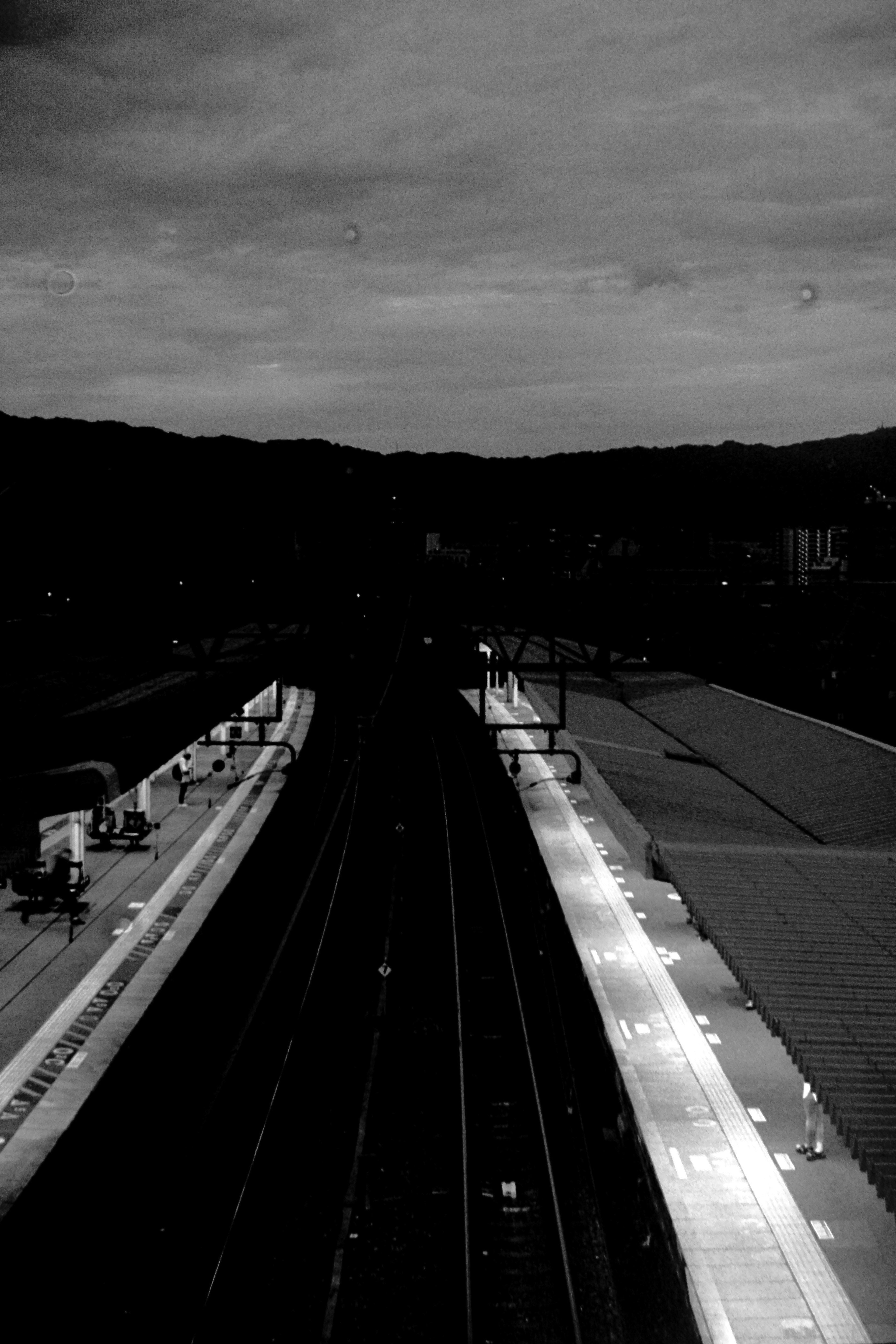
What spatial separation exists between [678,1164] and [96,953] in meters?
6.75

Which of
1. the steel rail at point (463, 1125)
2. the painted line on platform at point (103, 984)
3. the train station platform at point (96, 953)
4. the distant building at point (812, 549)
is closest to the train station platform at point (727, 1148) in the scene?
the steel rail at point (463, 1125)

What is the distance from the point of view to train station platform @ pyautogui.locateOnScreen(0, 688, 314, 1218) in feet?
27.4

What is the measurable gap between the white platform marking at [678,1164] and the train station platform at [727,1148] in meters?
0.01

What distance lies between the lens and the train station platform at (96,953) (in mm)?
8344

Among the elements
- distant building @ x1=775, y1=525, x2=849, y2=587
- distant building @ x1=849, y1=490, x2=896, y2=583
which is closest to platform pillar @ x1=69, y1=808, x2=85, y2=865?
distant building @ x1=849, y1=490, x2=896, y2=583

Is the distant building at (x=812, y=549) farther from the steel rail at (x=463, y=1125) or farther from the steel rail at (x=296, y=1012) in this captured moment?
the steel rail at (x=463, y=1125)

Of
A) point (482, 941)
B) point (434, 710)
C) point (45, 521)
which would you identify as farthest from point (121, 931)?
point (434, 710)

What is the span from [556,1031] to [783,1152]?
10.3 ft

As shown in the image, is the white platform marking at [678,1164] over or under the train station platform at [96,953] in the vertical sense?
under

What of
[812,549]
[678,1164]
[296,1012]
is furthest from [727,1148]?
[812,549]

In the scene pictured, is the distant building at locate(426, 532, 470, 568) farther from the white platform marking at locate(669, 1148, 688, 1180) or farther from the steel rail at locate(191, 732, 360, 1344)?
the white platform marking at locate(669, 1148, 688, 1180)

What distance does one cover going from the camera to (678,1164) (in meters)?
7.54

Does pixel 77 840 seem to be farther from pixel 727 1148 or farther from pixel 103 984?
pixel 727 1148

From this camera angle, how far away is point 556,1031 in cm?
1056
